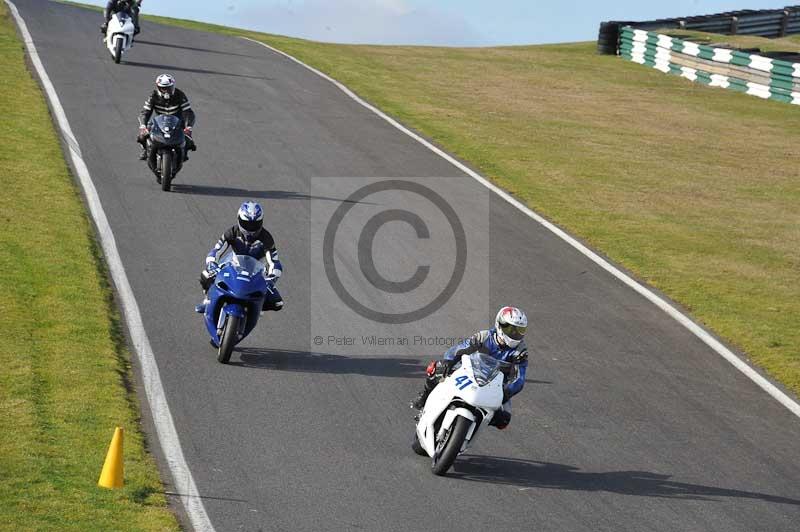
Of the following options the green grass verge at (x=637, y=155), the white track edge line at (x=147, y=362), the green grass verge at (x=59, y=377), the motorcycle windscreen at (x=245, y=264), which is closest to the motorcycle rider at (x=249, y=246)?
the motorcycle windscreen at (x=245, y=264)

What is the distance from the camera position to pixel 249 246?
1427 cm

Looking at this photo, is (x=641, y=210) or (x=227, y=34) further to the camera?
(x=227, y=34)

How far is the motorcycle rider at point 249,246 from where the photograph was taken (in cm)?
1409

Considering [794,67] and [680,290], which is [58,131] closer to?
[680,290]

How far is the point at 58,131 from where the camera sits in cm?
2505

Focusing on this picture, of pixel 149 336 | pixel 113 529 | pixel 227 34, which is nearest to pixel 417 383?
pixel 149 336

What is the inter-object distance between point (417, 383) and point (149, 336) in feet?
11.1

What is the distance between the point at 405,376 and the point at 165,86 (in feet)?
32.7

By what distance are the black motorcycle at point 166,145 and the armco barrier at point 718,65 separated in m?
23.8

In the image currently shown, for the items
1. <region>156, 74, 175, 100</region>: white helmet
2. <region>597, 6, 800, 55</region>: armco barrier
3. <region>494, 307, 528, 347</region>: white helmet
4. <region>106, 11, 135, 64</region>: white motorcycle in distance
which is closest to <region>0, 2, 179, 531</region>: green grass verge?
<region>156, 74, 175, 100</region>: white helmet

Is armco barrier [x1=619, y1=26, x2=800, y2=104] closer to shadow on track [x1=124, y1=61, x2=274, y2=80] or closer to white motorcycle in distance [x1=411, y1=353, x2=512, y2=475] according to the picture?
shadow on track [x1=124, y1=61, x2=274, y2=80]

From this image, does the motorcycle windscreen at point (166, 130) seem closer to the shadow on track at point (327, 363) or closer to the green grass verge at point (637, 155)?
the green grass verge at point (637, 155)

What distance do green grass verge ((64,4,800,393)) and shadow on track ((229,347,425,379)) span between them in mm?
4900

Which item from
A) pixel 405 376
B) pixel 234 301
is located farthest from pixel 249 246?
pixel 405 376
